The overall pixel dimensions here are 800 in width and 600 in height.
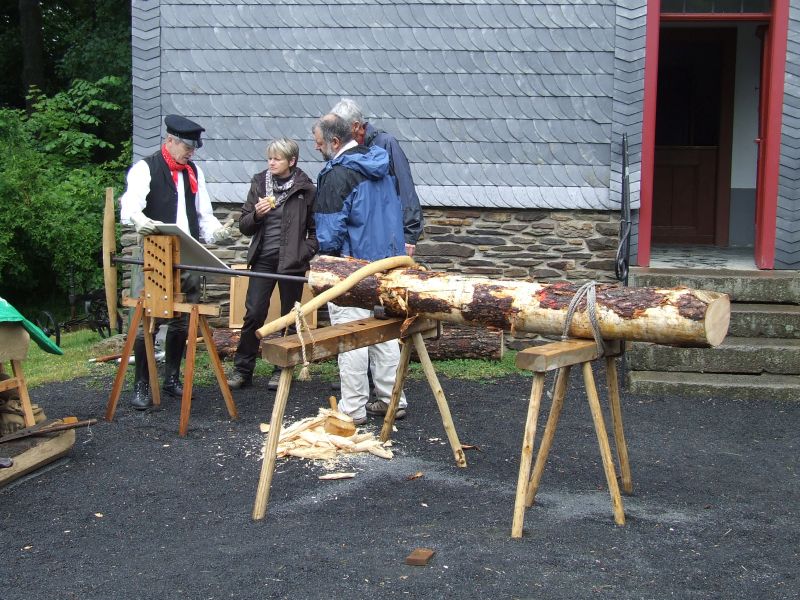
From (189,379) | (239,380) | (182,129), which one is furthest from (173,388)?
(182,129)

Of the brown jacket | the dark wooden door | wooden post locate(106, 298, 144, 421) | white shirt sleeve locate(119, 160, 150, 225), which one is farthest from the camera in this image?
the dark wooden door

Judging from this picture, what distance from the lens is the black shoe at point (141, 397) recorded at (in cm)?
662

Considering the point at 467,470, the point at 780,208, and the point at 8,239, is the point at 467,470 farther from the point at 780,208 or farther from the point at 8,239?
the point at 8,239

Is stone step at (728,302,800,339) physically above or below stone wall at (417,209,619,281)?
below

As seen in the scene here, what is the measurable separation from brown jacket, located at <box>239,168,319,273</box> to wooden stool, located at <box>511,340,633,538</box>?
9.43ft

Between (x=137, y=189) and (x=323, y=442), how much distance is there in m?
2.17

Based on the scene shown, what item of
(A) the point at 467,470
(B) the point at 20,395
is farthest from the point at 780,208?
(B) the point at 20,395

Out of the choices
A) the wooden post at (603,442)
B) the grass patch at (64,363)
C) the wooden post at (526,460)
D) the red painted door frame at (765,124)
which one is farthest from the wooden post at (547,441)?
the grass patch at (64,363)

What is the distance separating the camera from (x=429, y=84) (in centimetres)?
867

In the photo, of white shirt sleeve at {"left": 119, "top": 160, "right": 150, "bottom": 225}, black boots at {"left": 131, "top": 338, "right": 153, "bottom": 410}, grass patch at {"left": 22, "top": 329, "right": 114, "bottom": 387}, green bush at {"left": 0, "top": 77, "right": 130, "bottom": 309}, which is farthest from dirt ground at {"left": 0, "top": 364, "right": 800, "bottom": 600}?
green bush at {"left": 0, "top": 77, "right": 130, "bottom": 309}

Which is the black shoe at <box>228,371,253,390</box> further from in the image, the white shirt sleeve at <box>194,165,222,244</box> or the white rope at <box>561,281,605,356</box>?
the white rope at <box>561,281,605,356</box>

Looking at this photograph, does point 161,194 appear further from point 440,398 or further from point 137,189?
point 440,398

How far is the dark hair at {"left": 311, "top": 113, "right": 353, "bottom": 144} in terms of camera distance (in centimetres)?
600

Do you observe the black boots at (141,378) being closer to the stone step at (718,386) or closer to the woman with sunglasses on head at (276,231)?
the woman with sunglasses on head at (276,231)
